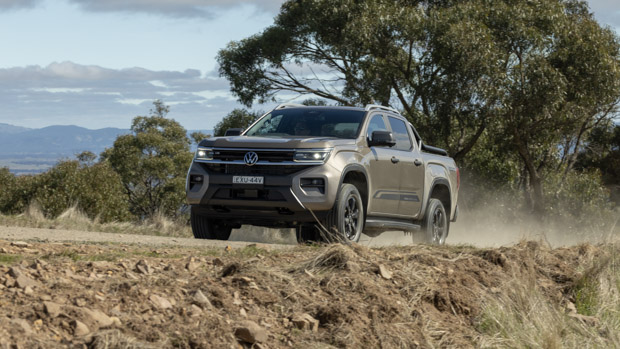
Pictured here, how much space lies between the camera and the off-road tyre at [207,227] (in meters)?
10.3

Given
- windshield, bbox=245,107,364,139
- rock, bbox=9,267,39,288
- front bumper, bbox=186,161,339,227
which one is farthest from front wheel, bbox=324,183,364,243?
rock, bbox=9,267,39,288

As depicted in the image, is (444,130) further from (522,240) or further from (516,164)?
(522,240)

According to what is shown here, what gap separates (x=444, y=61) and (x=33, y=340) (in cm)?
2364

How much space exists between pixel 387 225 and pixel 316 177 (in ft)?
5.99

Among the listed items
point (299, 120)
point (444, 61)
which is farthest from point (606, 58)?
point (299, 120)

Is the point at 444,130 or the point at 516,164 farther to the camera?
the point at 516,164

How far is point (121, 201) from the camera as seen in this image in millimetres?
30000

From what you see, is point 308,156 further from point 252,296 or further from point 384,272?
point 252,296

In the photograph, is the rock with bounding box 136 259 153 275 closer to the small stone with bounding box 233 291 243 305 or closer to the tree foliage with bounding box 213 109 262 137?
the small stone with bounding box 233 291 243 305

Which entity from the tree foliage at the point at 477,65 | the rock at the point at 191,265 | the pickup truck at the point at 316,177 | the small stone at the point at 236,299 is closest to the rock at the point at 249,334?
the small stone at the point at 236,299

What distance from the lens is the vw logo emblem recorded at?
31.5ft

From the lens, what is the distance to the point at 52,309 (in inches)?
183

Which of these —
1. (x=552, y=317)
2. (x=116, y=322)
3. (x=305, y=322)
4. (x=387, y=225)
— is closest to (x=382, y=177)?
(x=387, y=225)

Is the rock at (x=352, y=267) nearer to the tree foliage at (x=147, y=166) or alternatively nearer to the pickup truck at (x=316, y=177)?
the pickup truck at (x=316, y=177)
